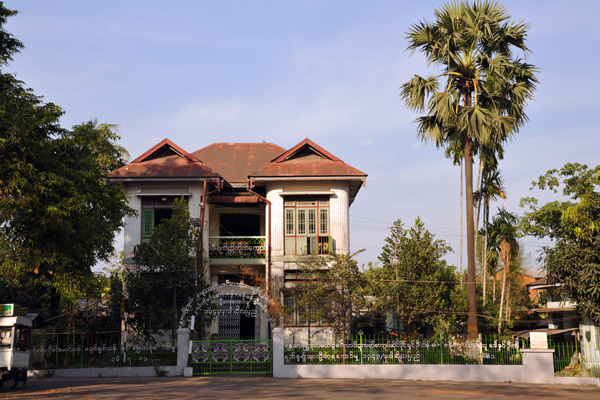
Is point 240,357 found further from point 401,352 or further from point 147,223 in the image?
point 147,223

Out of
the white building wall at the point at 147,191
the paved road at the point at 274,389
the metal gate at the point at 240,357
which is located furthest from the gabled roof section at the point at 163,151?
the paved road at the point at 274,389

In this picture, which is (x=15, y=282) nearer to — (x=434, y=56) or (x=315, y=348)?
(x=315, y=348)

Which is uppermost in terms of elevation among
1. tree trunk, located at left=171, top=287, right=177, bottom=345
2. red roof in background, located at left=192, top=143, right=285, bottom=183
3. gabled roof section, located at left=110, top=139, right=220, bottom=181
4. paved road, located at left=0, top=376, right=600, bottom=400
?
red roof in background, located at left=192, top=143, right=285, bottom=183

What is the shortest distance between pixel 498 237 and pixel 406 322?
1547cm

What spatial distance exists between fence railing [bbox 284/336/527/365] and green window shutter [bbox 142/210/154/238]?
30.1 ft

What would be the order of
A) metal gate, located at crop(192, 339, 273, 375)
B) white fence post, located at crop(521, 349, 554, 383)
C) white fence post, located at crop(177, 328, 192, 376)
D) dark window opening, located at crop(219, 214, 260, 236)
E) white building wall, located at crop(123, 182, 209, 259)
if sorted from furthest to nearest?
dark window opening, located at crop(219, 214, 260, 236) → white building wall, located at crop(123, 182, 209, 259) → white fence post, located at crop(177, 328, 192, 376) → metal gate, located at crop(192, 339, 273, 375) → white fence post, located at crop(521, 349, 554, 383)

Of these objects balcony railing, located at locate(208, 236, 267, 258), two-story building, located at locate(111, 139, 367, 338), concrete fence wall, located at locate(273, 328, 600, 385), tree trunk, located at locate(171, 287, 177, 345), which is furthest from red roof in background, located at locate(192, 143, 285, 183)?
concrete fence wall, located at locate(273, 328, 600, 385)

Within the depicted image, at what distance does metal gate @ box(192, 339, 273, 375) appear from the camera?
71.7 ft

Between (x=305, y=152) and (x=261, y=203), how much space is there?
3037 mm

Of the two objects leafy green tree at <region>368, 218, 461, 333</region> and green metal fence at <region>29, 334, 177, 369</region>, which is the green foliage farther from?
green metal fence at <region>29, 334, 177, 369</region>

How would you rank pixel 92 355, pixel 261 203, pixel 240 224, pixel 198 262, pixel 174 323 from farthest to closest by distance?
pixel 240 224, pixel 261 203, pixel 198 262, pixel 174 323, pixel 92 355

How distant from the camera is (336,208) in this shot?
28.0 m

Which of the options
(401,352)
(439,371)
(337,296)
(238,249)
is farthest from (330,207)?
(439,371)

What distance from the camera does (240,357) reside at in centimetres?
2191
